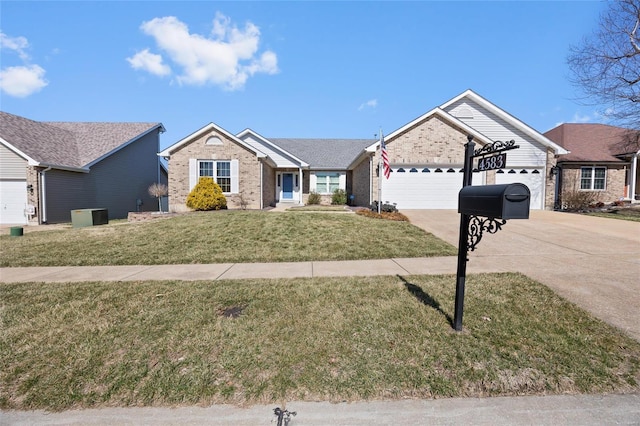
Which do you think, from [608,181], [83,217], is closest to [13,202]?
[83,217]

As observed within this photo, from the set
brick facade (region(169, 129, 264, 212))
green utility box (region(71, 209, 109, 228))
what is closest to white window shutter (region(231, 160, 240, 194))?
brick facade (region(169, 129, 264, 212))

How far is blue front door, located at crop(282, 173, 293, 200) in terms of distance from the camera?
72.3 ft

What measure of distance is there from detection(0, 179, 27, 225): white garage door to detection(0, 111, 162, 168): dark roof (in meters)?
1.91

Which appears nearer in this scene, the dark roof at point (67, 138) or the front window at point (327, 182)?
the dark roof at point (67, 138)

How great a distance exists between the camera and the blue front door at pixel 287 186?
22031 millimetres

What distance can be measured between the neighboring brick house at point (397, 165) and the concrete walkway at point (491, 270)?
3.63 metres

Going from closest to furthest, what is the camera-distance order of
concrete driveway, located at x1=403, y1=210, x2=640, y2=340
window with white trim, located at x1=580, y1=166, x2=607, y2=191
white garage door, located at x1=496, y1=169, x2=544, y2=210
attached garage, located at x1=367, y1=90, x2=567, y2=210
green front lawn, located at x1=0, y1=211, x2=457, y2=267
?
1. concrete driveway, located at x1=403, y1=210, x2=640, y2=340
2. green front lawn, located at x1=0, y1=211, x2=457, y2=267
3. attached garage, located at x1=367, y1=90, x2=567, y2=210
4. white garage door, located at x1=496, y1=169, x2=544, y2=210
5. window with white trim, located at x1=580, y1=166, x2=607, y2=191

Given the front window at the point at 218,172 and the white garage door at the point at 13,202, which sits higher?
the front window at the point at 218,172

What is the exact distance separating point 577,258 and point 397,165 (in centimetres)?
1011

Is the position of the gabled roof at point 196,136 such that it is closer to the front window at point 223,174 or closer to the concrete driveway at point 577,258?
the front window at point 223,174

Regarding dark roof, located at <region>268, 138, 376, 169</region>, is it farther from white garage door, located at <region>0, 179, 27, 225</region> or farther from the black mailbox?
the black mailbox

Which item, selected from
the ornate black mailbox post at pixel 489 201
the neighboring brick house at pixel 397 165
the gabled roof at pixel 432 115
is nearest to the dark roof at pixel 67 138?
the neighboring brick house at pixel 397 165

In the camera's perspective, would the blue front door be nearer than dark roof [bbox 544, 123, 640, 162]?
No

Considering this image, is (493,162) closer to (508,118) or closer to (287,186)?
(508,118)
